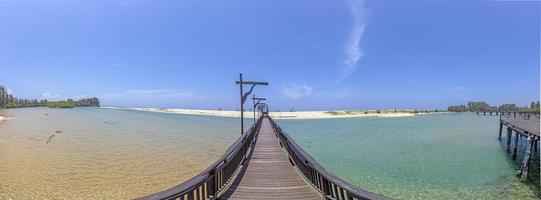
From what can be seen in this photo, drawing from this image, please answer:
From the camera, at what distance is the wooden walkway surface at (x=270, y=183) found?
7340 mm

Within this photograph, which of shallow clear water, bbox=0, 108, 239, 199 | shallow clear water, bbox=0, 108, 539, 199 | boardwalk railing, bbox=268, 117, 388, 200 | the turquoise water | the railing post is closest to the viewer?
boardwalk railing, bbox=268, 117, 388, 200

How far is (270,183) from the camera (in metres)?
8.57

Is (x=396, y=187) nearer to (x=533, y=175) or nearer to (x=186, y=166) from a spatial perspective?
(x=533, y=175)

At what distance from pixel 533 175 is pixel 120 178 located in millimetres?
20478

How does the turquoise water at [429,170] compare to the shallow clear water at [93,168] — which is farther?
the turquoise water at [429,170]

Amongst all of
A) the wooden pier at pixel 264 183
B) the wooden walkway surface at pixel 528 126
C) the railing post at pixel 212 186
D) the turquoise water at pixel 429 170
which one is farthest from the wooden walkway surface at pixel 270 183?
the wooden walkway surface at pixel 528 126

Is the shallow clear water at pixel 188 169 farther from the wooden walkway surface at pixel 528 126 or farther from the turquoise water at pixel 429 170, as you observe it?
the wooden walkway surface at pixel 528 126

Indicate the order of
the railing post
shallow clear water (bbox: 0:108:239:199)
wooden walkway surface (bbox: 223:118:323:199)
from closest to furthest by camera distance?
the railing post → wooden walkway surface (bbox: 223:118:323:199) → shallow clear water (bbox: 0:108:239:199)

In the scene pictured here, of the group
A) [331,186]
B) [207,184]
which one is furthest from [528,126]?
[207,184]

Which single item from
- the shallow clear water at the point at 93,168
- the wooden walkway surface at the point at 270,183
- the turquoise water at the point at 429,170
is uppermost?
the wooden walkway surface at the point at 270,183

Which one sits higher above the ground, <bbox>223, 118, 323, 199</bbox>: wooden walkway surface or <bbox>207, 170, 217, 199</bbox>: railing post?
<bbox>207, 170, 217, 199</bbox>: railing post

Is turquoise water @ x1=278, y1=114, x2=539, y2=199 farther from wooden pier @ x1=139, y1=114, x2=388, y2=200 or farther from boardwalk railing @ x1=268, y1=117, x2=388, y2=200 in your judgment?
boardwalk railing @ x1=268, y1=117, x2=388, y2=200

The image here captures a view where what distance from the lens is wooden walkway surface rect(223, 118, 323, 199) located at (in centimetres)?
734

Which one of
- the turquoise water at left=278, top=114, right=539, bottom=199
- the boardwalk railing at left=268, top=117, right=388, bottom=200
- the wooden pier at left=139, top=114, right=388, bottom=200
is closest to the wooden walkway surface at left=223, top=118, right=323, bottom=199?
the wooden pier at left=139, top=114, right=388, bottom=200
